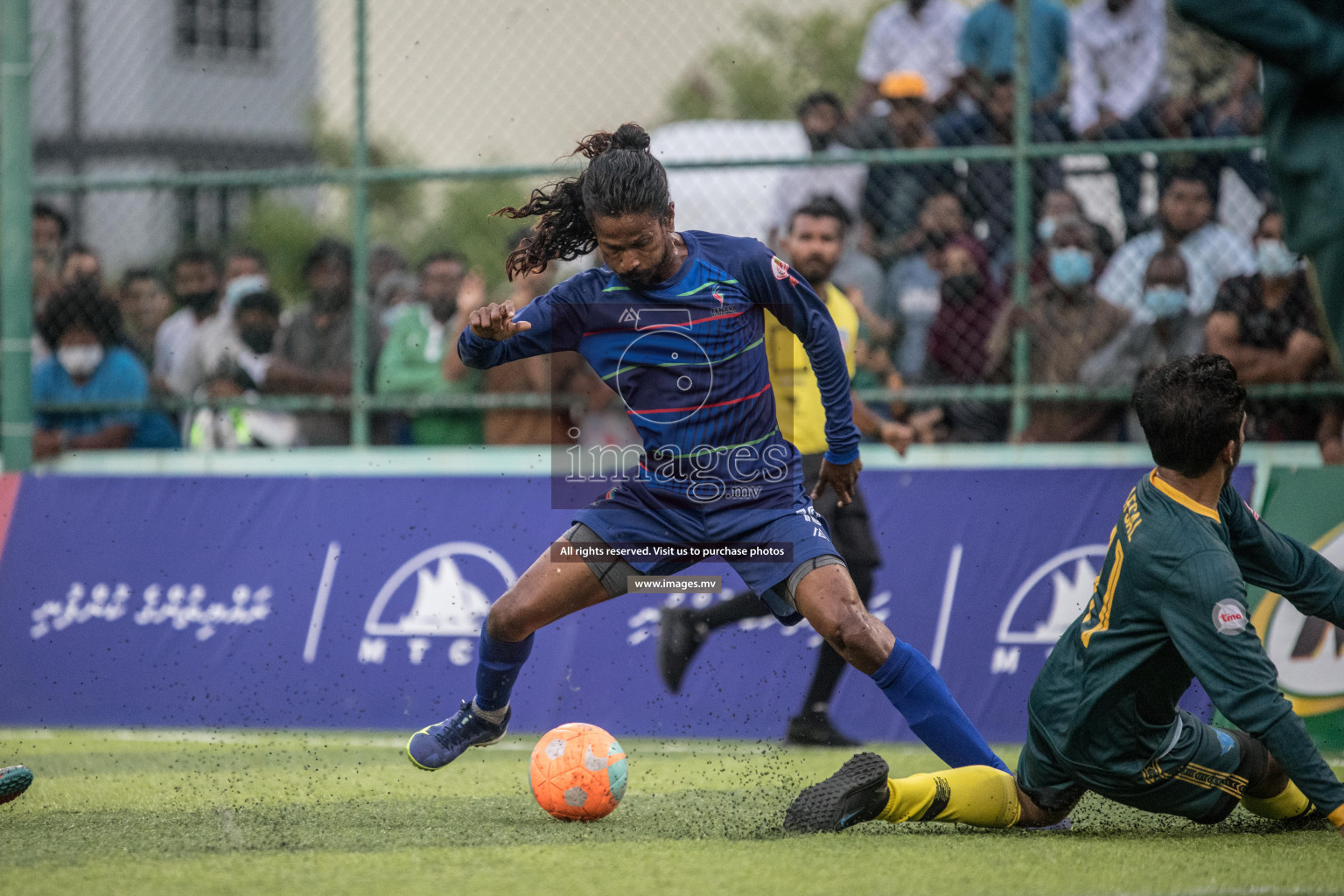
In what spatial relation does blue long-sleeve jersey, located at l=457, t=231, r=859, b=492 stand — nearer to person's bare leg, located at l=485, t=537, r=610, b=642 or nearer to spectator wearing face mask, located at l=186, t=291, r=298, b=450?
person's bare leg, located at l=485, t=537, r=610, b=642

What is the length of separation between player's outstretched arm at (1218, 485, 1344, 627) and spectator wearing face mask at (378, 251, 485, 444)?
477 cm

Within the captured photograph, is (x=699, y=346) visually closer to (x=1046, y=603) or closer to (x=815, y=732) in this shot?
(x=815, y=732)

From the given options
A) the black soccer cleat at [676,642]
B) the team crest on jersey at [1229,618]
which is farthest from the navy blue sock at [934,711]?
the black soccer cleat at [676,642]

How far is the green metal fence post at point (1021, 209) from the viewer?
7.76 m

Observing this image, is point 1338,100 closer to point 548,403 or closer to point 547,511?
point 547,511

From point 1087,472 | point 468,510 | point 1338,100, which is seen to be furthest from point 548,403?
point 1338,100

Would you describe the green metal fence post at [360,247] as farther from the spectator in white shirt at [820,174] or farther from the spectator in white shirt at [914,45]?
the spectator in white shirt at [914,45]

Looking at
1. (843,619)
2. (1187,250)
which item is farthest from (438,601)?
(1187,250)

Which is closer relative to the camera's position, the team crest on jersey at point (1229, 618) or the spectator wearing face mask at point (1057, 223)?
the team crest on jersey at point (1229, 618)

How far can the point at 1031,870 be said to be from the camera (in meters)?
3.91

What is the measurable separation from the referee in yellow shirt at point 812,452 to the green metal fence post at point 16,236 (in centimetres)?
391

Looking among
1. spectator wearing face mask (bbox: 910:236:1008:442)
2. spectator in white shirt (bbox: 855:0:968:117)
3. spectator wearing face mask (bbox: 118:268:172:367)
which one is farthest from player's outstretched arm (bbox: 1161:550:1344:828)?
spectator wearing face mask (bbox: 118:268:172:367)

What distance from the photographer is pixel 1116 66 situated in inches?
353

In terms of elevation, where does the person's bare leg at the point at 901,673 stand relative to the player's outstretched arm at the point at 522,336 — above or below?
below
